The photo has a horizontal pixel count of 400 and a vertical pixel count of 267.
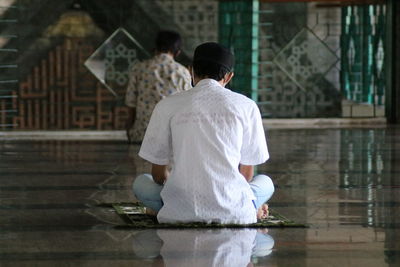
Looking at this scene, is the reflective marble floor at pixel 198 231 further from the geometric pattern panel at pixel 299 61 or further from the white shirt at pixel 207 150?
the geometric pattern panel at pixel 299 61

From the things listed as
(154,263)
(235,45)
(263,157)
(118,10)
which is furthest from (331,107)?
(154,263)

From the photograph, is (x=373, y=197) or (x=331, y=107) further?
(x=331, y=107)

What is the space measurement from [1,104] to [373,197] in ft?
22.7

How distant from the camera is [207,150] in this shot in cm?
503

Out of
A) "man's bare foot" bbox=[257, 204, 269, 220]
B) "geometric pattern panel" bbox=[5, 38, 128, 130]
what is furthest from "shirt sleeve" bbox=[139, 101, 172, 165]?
"geometric pattern panel" bbox=[5, 38, 128, 130]

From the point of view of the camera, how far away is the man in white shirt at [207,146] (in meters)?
5.02

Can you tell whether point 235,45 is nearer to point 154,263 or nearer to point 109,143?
point 109,143

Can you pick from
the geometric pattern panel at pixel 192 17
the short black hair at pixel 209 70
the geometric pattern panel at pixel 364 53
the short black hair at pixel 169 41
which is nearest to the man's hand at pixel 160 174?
the short black hair at pixel 209 70

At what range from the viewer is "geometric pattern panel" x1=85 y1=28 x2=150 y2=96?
1276cm

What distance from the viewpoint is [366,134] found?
1198 cm

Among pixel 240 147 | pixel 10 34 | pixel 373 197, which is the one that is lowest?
pixel 373 197

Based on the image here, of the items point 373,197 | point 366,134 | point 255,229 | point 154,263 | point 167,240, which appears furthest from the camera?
point 366,134

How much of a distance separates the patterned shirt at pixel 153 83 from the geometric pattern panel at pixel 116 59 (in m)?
2.70

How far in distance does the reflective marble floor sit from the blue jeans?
205 mm
